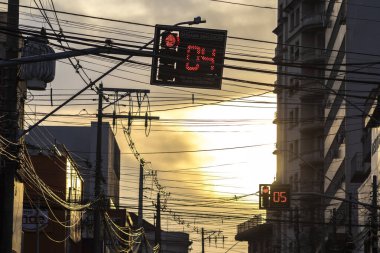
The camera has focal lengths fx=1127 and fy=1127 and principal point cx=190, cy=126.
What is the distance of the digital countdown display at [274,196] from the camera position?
162 feet

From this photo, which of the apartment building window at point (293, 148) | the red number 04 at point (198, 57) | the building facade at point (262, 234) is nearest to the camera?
the red number 04 at point (198, 57)

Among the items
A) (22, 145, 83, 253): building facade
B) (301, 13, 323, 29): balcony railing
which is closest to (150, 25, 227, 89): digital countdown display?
(22, 145, 83, 253): building facade

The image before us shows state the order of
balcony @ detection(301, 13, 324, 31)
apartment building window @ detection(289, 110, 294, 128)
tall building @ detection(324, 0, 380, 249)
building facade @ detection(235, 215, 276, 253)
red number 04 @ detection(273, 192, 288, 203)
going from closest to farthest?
1. red number 04 @ detection(273, 192, 288, 203)
2. tall building @ detection(324, 0, 380, 249)
3. balcony @ detection(301, 13, 324, 31)
4. apartment building window @ detection(289, 110, 294, 128)
5. building facade @ detection(235, 215, 276, 253)

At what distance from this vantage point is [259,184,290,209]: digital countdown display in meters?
49.4

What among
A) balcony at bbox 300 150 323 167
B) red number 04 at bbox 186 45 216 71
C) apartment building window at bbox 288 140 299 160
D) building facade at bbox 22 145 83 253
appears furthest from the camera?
apartment building window at bbox 288 140 299 160

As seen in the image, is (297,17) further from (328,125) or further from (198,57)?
(198,57)

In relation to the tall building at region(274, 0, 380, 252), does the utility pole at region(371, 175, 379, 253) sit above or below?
below

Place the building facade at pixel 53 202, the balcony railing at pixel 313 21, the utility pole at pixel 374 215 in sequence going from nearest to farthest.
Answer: the utility pole at pixel 374 215 < the building facade at pixel 53 202 < the balcony railing at pixel 313 21

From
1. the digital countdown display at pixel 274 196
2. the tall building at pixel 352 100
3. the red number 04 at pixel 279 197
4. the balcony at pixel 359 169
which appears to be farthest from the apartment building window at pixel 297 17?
the red number 04 at pixel 279 197

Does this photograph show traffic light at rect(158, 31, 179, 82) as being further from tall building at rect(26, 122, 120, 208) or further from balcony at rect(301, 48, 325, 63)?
balcony at rect(301, 48, 325, 63)

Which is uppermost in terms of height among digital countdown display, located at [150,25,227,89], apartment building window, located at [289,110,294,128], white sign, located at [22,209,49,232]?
apartment building window, located at [289,110,294,128]

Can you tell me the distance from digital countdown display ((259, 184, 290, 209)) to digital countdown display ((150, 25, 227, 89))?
26885 mm

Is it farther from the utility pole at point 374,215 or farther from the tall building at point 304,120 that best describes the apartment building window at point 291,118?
the utility pole at point 374,215

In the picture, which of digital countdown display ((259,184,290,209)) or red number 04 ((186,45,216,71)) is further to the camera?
digital countdown display ((259,184,290,209))
